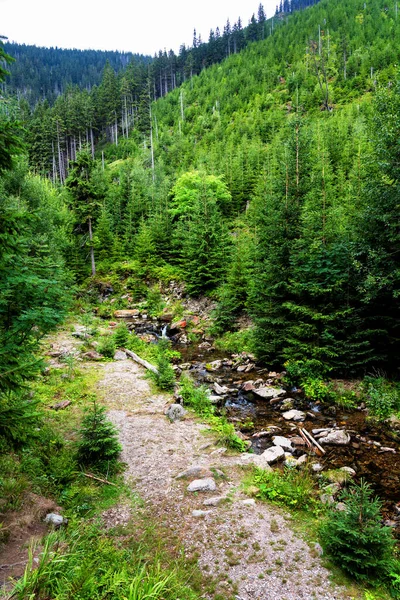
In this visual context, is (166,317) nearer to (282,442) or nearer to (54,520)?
(282,442)

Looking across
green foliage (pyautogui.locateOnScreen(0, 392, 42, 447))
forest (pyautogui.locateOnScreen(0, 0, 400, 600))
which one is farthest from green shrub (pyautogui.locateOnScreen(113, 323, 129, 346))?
green foliage (pyautogui.locateOnScreen(0, 392, 42, 447))

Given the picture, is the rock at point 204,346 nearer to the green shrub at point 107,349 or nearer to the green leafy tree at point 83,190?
the green shrub at point 107,349

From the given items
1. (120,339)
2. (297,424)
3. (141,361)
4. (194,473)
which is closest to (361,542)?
(194,473)

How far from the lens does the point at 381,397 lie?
11758 millimetres

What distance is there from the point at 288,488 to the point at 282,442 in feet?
8.31

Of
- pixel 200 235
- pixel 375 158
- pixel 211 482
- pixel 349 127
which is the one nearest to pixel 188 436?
pixel 211 482

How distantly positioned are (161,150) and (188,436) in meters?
60.8

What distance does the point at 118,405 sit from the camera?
11578mm

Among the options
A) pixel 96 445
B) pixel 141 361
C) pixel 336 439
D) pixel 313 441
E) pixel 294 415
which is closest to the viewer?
pixel 96 445

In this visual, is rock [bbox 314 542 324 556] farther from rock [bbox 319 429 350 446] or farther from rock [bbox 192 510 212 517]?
rock [bbox 319 429 350 446]

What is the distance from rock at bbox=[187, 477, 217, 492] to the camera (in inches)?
279

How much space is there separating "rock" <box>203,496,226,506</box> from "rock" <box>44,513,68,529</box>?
273 cm

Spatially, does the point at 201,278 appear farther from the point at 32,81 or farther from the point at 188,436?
the point at 32,81

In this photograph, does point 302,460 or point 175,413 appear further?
point 175,413
